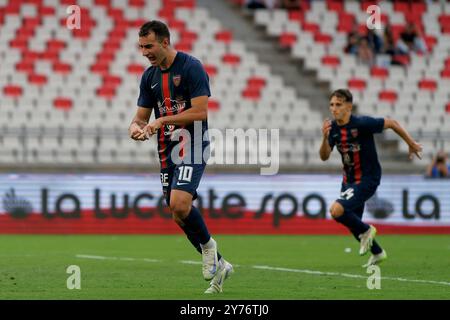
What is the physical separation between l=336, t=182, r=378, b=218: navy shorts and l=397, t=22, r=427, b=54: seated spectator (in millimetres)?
17693

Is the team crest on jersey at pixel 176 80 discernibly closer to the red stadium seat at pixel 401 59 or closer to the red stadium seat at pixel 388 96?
the red stadium seat at pixel 388 96

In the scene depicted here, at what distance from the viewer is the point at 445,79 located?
1188 inches

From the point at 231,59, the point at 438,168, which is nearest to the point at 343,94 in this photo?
the point at 438,168

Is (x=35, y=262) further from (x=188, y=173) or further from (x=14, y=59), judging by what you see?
(x=14, y=59)

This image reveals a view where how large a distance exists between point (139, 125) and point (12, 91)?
53.4 ft

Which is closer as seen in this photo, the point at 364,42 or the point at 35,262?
the point at 35,262

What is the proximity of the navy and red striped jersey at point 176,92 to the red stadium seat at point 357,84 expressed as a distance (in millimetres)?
19057

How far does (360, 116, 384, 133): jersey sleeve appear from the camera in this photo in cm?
1387

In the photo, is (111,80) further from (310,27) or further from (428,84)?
(428,84)

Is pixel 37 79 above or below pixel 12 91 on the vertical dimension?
above

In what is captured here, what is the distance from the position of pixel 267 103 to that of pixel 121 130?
15.1 ft

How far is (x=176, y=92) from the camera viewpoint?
10.3m

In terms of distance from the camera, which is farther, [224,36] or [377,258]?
[224,36]
